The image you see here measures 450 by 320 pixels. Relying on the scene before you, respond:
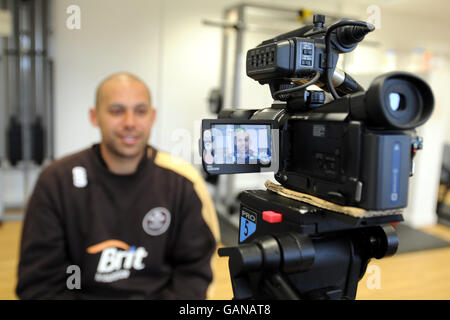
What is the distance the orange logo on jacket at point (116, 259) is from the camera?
0.97 metres

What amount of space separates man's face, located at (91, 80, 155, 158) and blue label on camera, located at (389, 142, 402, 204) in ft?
2.60

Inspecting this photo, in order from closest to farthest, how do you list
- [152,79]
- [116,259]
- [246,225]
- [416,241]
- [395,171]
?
[395,171] → [246,225] → [116,259] → [416,241] → [152,79]

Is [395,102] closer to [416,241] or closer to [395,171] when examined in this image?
[395,171]

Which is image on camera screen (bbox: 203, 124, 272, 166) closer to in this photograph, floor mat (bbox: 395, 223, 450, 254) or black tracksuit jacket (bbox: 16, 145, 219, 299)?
black tracksuit jacket (bbox: 16, 145, 219, 299)

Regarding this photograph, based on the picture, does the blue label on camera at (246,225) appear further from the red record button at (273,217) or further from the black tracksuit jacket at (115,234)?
the black tracksuit jacket at (115,234)

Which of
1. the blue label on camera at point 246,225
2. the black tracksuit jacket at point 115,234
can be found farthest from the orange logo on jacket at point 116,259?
the blue label on camera at point 246,225

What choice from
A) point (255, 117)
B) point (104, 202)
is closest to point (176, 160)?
point (104, 202)

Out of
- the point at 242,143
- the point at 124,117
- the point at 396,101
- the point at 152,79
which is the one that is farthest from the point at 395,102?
the point at 152,79

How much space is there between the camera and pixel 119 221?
103 centimetres

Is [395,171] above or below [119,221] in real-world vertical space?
above

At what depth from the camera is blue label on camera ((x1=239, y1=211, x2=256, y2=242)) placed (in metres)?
0.45

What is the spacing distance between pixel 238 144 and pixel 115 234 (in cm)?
69

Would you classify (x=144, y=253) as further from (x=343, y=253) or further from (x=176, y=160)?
(x=343, y=253)
